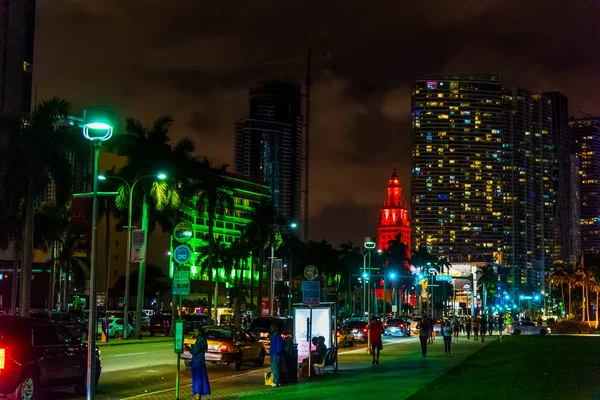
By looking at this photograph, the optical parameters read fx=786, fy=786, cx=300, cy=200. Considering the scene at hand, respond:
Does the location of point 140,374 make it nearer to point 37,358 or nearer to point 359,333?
point 37,358

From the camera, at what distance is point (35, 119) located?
39.5 m

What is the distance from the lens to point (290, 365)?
22.5 metres

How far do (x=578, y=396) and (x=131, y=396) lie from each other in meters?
10.9

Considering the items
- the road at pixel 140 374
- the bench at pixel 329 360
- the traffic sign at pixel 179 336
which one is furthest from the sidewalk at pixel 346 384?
the traffic sign at pixel 179 336

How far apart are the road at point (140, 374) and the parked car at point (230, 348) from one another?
354 millimetres

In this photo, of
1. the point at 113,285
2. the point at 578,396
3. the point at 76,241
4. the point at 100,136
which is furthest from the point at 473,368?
the point at 113,285

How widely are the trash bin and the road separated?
Result: 8.76ft

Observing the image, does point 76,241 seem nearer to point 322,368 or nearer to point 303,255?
point 303,255

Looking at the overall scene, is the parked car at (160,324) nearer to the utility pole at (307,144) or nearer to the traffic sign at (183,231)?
the traffic sign at (183,231)

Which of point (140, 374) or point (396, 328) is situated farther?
point (396, 328)

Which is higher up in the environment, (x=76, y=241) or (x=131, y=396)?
(x=76, y=241)

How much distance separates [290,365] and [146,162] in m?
37.9

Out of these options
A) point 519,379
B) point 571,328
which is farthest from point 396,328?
point 519,379

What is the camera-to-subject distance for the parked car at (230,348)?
91.0 feet
